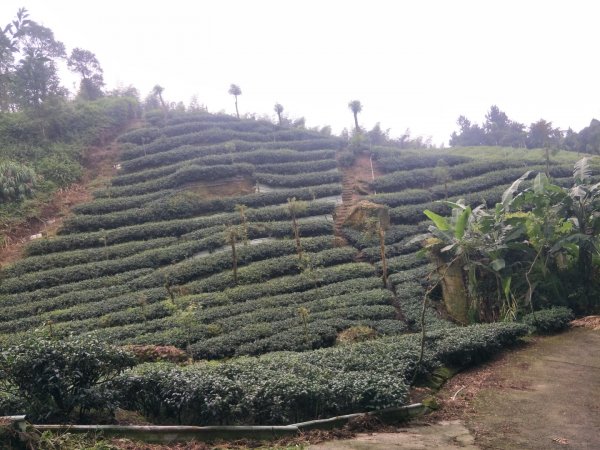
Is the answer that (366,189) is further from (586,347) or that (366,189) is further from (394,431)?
(394,431)

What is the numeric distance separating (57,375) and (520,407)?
684cm

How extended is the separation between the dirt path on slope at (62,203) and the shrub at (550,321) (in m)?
19.6

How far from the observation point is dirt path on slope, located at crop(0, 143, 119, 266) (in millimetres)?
20000

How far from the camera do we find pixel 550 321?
10.6 m

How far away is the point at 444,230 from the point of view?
13.2 m

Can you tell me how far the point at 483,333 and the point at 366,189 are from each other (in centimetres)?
1935

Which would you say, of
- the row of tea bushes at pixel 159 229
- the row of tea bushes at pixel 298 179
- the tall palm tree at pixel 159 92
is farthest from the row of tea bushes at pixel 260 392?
the tall palm tree at pixel 159 92

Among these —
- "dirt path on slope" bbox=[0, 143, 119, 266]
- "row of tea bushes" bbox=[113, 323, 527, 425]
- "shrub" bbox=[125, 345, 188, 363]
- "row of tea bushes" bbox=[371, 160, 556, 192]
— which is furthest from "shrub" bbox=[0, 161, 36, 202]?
"row of tea bushes" bbox=[371, 160, 556, 192]

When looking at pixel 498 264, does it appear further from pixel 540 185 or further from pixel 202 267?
pixel 202 267

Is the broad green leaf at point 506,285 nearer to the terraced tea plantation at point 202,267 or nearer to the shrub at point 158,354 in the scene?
the terraced tea plantation at point 202,267

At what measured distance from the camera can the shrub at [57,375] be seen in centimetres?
613

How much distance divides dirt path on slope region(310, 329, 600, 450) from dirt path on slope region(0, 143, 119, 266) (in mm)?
18577

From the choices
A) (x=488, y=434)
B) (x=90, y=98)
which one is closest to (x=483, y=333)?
(x=488, y=434)

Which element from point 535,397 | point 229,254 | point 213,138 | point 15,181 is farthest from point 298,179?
point 535,397
